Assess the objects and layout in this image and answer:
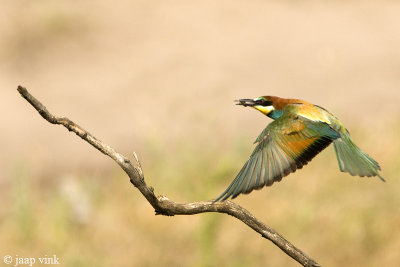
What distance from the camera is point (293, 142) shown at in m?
2.72

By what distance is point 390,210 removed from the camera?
5090 millimetres

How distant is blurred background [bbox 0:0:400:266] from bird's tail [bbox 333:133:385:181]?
4.63ft

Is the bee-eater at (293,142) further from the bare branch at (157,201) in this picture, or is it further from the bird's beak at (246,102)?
the bare branch at (157,201)

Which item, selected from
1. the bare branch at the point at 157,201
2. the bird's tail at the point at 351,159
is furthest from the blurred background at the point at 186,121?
the bare branch at the point at 157,201

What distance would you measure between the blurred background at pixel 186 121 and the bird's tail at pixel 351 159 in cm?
141

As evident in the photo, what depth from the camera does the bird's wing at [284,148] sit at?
100 inches

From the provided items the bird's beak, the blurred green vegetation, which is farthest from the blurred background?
the bird's beak

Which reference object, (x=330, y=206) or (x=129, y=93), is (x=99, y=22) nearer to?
(x=129, y=93)

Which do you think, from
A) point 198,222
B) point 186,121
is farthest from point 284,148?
point 186,121

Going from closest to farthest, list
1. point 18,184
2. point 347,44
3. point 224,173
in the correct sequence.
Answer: point 224,173
point 18,184
point 347,44

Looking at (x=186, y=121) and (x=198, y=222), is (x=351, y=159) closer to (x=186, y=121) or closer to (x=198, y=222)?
(x=198, y=222)

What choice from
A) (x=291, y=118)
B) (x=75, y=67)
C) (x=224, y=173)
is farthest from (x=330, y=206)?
(x=75, y=67)

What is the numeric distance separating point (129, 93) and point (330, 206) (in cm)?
319

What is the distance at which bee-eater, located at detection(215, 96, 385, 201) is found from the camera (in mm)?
2613
